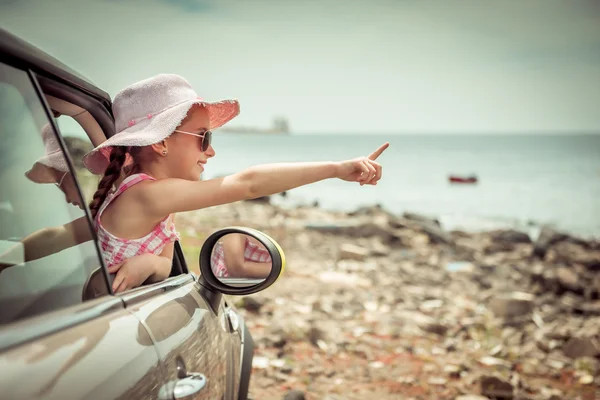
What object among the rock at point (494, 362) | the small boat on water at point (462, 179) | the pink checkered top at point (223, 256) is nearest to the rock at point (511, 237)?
the rock at point (494, 362)

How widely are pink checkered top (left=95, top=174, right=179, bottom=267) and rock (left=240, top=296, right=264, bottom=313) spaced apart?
15.9ft

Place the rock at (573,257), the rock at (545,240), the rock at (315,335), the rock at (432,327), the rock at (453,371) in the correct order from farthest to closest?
1. the rock at (545,240)
2. the rock at (573,257)
3. the rock at (432,327)
4. the rock at (315,335)
5. the rock at (453,371)

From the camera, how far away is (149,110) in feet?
8.13

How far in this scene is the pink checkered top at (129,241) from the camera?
215cm

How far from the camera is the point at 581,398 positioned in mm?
5090

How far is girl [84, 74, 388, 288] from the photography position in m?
2.19

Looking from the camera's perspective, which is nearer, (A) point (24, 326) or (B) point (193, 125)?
(A) point (24, 326)

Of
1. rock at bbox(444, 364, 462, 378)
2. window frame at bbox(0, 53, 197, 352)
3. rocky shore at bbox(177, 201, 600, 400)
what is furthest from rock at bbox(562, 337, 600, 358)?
window frame at bbox(0, 53, 197, 352)

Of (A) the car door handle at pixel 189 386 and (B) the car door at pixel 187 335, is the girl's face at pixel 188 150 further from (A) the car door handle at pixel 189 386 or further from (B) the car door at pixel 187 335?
(A) the car door handle at pixel 189 386

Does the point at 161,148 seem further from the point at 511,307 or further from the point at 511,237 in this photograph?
the point at 511,237

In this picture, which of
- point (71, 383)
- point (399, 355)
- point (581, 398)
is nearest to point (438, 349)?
point (399, 355)

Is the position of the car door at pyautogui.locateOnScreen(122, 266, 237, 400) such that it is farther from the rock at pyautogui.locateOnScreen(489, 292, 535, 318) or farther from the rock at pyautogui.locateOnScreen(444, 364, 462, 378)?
the rock at pyautogui.locateOnScreen(489, 292, 535, 318)

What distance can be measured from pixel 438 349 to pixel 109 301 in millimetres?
4950

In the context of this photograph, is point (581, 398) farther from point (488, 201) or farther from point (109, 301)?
point (488, 201)
